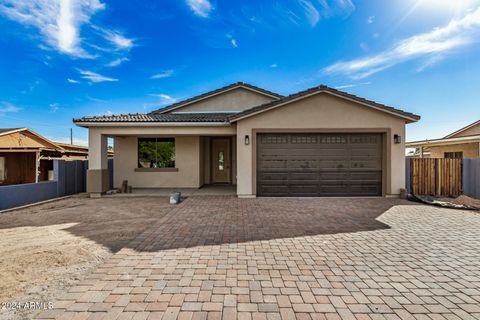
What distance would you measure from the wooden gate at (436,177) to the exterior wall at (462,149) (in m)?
6.97

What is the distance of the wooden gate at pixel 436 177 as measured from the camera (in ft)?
32.0

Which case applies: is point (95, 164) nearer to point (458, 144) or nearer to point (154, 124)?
point (154, 124)

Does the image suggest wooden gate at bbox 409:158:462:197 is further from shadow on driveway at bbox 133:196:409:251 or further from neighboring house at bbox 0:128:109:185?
neighboring house at bbox 0:128:109:185

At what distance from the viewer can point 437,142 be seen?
52.5 feet

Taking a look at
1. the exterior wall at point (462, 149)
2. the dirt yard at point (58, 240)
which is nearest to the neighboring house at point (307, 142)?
the dirt yard at point (58, 240)

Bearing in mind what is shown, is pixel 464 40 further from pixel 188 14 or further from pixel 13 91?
pixel 13 91

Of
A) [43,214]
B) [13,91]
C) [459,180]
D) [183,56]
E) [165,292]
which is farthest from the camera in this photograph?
[13,91]

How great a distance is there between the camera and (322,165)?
9.52 m

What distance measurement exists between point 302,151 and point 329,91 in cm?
260

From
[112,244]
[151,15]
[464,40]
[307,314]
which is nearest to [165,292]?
[307,314]

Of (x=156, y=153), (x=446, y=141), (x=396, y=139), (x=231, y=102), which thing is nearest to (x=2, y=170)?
(x=156, y=153)

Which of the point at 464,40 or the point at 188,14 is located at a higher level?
the point at 188,14

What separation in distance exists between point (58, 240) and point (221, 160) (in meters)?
9.66

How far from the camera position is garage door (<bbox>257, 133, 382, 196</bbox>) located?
9.49 m
